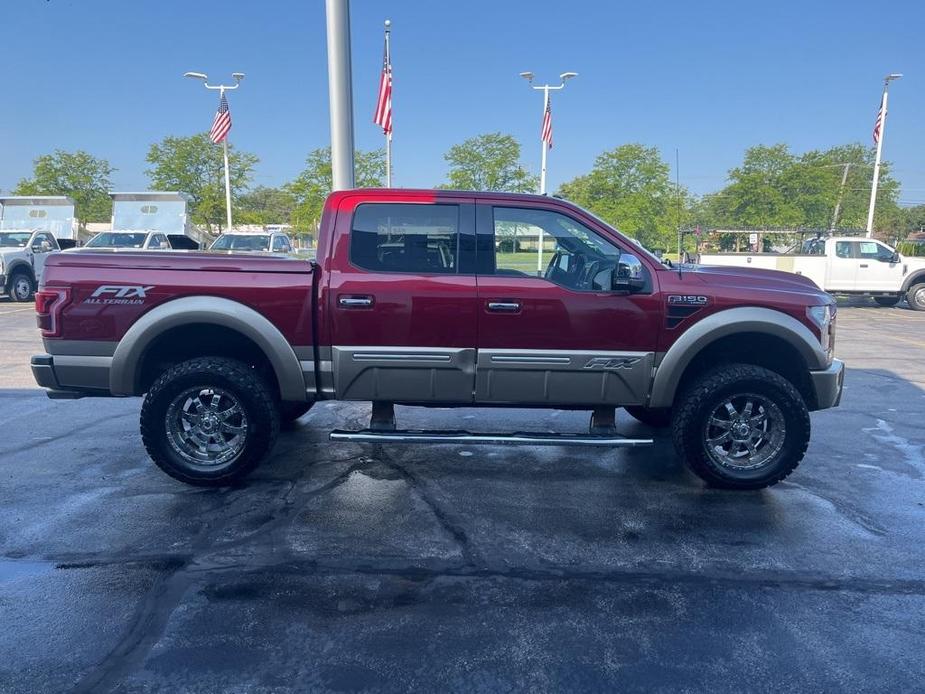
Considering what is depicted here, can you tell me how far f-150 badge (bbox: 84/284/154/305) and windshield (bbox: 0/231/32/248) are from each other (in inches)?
640

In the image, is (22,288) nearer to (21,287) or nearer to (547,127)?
(21,287)

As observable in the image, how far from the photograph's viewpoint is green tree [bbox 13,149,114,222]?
38562 mm

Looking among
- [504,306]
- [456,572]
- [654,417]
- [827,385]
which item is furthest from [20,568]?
[827,385]

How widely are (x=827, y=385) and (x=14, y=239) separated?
813 inches

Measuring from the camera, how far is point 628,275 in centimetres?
438

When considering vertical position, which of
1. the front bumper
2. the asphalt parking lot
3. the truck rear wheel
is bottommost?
the asphalt parking lot

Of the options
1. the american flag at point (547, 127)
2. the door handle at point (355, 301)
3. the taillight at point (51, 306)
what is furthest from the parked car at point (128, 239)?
the door handle at point (355, 301)

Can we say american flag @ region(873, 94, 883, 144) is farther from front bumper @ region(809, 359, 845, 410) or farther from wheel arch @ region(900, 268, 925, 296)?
front bumper @ region(809, 359, 845, 410)

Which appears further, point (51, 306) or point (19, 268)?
point (19, 268)

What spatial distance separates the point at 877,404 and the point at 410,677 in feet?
22.2

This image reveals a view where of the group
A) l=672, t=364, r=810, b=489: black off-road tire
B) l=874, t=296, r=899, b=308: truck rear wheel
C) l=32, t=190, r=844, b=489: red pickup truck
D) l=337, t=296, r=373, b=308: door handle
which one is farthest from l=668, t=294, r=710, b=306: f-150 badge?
l=874, t=296, r=899, b=308: truck rear wheel

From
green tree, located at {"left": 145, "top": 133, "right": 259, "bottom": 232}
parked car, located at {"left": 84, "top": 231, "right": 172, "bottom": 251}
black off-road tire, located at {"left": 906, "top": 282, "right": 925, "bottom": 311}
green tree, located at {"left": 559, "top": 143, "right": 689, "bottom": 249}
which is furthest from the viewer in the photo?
green tree, located at {"left": 145, "top": 133, "right": 259, "bottom": 232}

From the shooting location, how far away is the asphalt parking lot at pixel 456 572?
271 cm

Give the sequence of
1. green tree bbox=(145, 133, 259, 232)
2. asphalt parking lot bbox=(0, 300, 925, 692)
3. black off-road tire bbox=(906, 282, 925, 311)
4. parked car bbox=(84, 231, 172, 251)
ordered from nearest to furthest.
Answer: asphalt parking lot bbox=(0, 300, 925, 692)
black off-road tire bbox=(906, 282, 925, 311)
parked car bbox=(84, 231, 172, 251)
green tree bbox=(145, 133, 259, 232)
